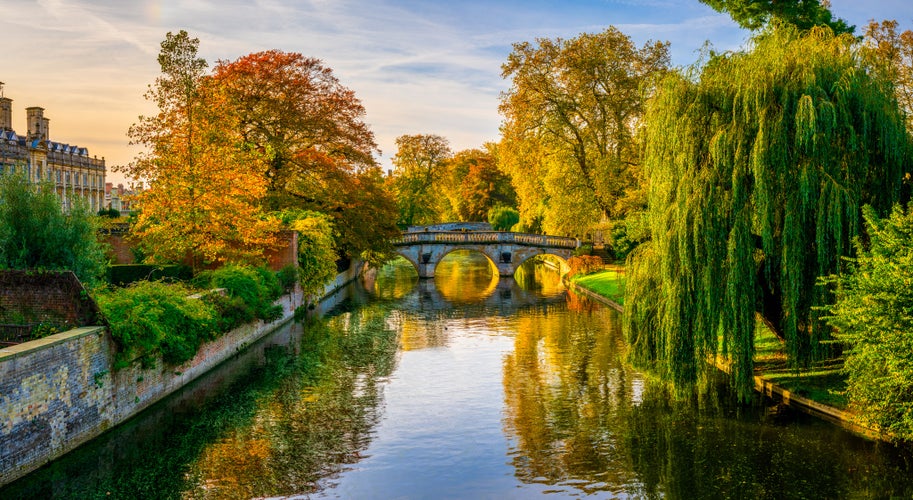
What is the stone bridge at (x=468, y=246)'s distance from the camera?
55.6 m

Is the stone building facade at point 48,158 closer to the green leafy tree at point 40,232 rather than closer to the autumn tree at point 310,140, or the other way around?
the autumn tree at point 310,140

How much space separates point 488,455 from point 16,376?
28.2ft

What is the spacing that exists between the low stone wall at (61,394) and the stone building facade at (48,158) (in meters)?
40.5

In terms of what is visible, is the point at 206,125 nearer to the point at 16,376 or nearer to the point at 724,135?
the point at 16,376

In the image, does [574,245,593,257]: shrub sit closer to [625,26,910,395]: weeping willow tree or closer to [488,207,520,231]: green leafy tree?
[625,26,910,395]: weeping willow tree

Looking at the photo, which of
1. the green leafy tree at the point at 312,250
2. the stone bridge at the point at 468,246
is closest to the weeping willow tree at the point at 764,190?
the green leafy tree at the point at 312,250

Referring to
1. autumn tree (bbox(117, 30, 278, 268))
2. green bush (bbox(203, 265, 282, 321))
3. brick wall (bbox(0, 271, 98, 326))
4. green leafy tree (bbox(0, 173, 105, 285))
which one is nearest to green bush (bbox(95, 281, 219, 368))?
brick wall (bbox(0, 271, 98, 326))

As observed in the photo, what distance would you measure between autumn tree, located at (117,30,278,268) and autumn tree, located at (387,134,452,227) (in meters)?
57.9

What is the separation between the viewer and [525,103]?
153 feet

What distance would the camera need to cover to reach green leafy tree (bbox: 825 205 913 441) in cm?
1370

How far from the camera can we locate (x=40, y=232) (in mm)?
23109

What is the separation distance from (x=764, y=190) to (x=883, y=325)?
3.85 metres

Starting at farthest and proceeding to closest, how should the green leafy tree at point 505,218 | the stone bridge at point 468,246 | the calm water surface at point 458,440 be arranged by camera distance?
the green leafy tree at point 505,218, the stone bridge at point 468,246, the calm water surface at point 458,440

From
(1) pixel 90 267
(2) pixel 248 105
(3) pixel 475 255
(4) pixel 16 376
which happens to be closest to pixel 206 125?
(1) pixel 90 267
